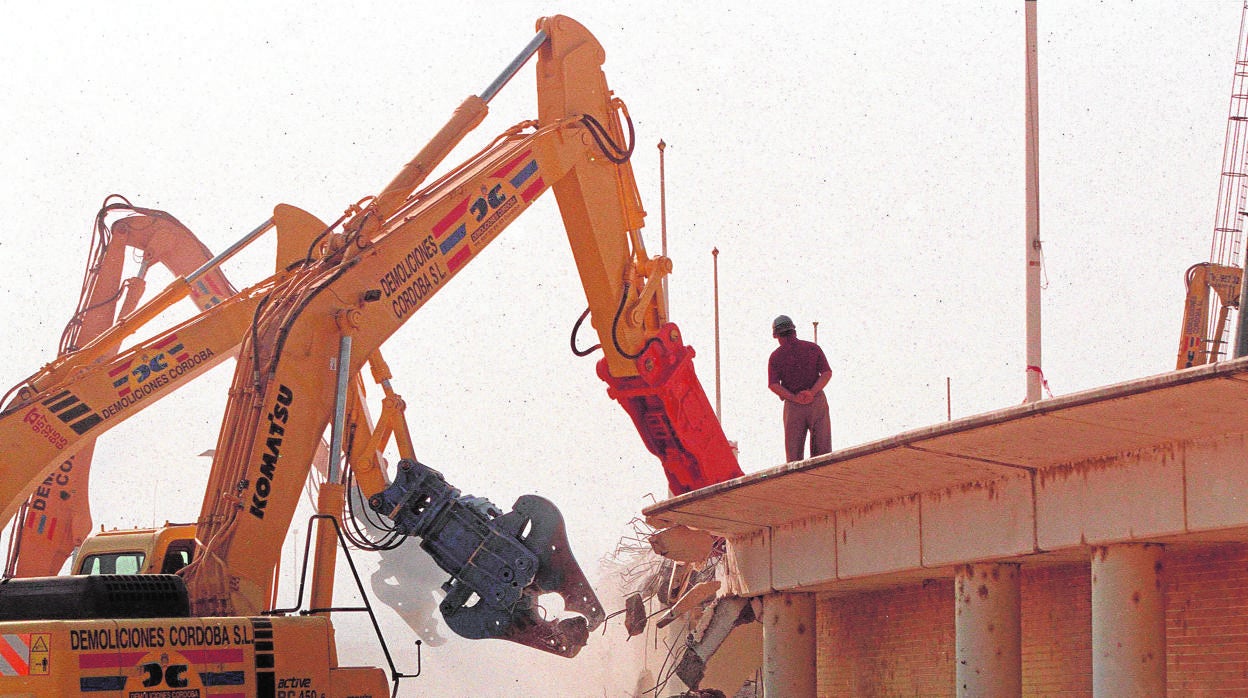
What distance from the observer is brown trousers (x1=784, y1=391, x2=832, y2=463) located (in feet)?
57.6

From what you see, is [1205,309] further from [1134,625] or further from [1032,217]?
[1134,625]

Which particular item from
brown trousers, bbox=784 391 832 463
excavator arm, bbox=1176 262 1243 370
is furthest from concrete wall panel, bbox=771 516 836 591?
excavator arm, bbox=1176 262 1243 370

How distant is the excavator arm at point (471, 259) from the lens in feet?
49.0

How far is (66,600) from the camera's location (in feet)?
36.4

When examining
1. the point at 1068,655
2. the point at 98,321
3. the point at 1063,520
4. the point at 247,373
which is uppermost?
the point at 98,321

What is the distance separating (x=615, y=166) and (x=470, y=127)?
9.13ft

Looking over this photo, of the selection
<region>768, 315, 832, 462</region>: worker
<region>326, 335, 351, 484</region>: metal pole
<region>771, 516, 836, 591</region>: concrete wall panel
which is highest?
<region>768, 315, 832, 462</region>: worker

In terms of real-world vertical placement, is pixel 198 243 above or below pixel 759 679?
above

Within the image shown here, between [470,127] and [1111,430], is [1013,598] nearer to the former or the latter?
[1111,430]

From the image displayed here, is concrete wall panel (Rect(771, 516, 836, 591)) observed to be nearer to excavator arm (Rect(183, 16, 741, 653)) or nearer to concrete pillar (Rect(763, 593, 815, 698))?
concrete pillar (Rect(763, 593, 815, 698))

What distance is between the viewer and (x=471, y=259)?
17.1 m

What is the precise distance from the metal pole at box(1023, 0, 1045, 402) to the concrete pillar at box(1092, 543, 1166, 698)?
759cm

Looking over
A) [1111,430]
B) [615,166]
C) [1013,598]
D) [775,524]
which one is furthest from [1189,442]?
[615,166]

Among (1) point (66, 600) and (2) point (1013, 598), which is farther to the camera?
(2) point (1013, 598)
